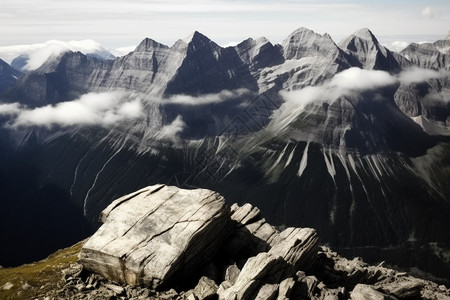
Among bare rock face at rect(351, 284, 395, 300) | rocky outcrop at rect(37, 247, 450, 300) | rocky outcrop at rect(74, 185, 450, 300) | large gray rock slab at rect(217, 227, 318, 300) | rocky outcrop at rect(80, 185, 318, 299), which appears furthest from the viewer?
bare rock face at rect(351, 284, 395, 300)

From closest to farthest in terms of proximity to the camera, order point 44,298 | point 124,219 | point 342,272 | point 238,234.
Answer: point 44,298
point 124,219
point 238,234
point 342,272

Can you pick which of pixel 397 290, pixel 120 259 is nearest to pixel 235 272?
pixel 120 259

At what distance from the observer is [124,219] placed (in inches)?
2613

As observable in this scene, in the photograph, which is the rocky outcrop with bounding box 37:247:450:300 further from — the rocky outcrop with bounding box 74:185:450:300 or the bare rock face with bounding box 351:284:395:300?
the rocky outcrop with bounding box 74:185:450:300

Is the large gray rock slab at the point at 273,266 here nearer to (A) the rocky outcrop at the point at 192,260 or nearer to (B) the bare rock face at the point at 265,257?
(B) the bare rock face at the point at 265,257

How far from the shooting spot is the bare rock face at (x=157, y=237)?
57875 mm

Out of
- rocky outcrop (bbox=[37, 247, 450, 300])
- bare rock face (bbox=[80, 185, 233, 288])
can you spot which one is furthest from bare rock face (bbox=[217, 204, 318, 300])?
bare rock face (bbox=[80, 185, 233, 288])

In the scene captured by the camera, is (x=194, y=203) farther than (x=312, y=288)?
Yes

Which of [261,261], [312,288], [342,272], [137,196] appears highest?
[137,196]

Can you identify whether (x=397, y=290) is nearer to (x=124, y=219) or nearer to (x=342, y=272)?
(x=342, y=272)

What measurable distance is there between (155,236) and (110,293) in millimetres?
10951

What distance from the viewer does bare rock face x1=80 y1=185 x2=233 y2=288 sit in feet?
190

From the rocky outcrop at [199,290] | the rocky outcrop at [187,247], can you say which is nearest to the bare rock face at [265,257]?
the rocky outcrop at [187,247]

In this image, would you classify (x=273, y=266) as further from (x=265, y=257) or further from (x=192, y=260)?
(x=192, y=260)
